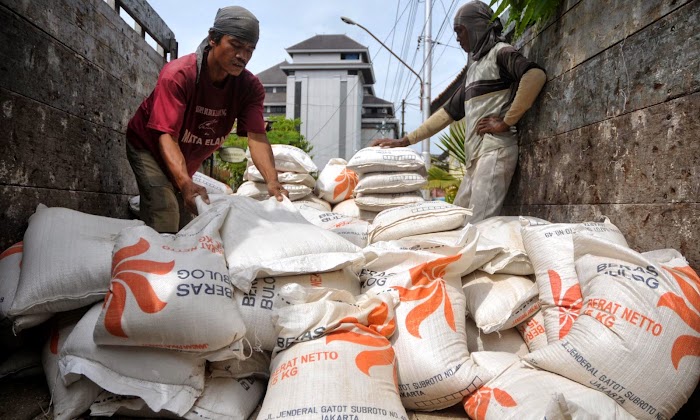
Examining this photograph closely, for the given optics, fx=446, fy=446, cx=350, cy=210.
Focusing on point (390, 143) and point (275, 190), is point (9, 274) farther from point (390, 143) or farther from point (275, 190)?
point (390, 143)

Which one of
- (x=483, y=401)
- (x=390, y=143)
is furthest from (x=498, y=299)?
(x=390, y=143)

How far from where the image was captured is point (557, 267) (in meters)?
1.83

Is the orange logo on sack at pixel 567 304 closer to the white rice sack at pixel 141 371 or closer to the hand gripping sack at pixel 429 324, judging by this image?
the hand gripping sack at pixel 429 324

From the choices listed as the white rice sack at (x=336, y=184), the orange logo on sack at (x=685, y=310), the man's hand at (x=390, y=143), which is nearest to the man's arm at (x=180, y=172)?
the orange logo on sack at (x=685, y=310)

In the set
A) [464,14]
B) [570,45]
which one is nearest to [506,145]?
[570,45]

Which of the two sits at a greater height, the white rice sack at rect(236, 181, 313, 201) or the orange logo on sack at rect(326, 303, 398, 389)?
the white rice sack at rect(236, 181, 313, 201)

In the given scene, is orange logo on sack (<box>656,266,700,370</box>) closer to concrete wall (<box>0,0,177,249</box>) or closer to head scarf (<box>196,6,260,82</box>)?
head scarf (<box>196,6,260,82</box>)

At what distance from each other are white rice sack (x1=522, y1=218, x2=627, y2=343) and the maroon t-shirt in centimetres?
190

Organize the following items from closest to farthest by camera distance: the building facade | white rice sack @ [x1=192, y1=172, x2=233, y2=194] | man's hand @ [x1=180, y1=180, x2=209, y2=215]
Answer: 1. man's hand @ [x1=180, y1=180, x2=209, y2=215]
2. white rice sack @ [x1=192, y1=172, x2=233, y2=194]
3. the building facade

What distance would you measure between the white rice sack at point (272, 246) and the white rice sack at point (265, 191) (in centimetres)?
252

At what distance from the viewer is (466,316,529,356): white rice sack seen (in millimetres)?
1863

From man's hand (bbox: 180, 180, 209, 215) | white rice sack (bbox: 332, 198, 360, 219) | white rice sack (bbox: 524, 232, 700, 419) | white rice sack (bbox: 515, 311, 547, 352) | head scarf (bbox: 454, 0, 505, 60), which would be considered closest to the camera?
white rice sack (bbox: 524, 232, 700, 419)

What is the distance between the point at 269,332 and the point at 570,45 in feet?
7.76

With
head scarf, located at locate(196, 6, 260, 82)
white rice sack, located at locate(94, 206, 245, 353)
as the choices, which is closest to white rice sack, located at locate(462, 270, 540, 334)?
white rice sack, located at locate(94, 206, 245, 353)
